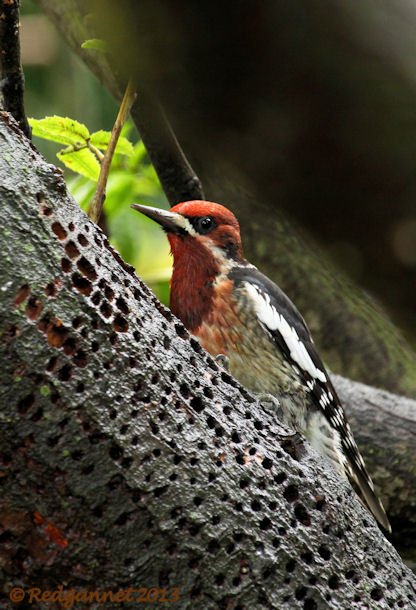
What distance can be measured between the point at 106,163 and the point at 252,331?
0.84 metres

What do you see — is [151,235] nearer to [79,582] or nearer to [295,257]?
[295,257]

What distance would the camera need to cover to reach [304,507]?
135cm

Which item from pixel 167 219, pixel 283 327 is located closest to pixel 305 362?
pixel 283 327

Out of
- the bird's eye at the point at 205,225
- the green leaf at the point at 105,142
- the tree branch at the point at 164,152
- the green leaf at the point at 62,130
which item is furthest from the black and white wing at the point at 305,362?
the green leaf at the point at 62,130

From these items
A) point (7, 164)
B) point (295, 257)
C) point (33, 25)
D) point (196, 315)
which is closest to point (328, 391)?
point (196, 315)

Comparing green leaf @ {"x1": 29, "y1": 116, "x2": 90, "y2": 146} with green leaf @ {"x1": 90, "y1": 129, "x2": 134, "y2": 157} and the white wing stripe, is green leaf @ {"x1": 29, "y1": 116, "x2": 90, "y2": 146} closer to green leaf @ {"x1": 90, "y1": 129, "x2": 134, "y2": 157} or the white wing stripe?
green leaf @ {"x1": 90, "y1": 129, "x2": 134, "y2": 157}

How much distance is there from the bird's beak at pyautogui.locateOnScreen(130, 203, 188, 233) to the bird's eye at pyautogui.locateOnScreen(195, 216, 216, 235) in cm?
6

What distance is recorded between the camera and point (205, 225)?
265 cm

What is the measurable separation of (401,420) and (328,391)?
1.92 ft

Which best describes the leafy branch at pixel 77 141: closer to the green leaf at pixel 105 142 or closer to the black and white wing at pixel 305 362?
the green leaf at pixel 105 142

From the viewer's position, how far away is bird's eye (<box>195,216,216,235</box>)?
263 centimetres

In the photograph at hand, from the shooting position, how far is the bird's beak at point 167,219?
7.99ft

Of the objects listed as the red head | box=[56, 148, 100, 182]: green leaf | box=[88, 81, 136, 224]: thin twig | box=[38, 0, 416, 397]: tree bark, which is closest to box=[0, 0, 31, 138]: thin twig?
box=[88, 81, 136, 224]: thin twig

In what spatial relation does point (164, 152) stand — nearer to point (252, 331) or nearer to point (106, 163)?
point (106, 163)
